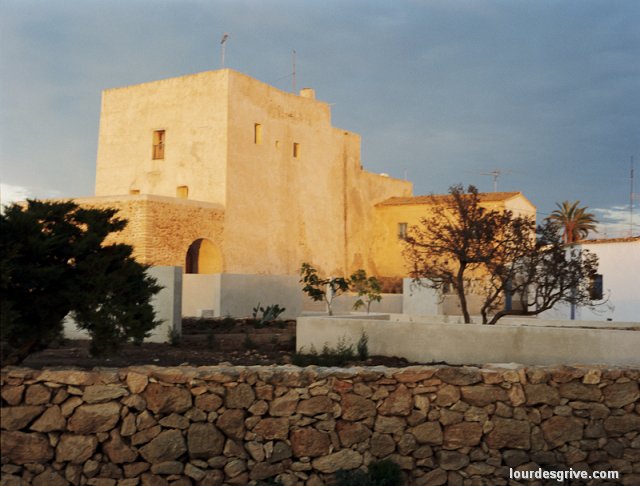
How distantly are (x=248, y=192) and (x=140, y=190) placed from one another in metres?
4.94

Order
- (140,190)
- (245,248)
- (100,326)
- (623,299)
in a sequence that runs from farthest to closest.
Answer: (140,190)
(245,248)
(623,299)
(100,326)

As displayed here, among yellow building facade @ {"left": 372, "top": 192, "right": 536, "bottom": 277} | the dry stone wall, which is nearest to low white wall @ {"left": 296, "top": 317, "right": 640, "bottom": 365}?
the dry stone wall

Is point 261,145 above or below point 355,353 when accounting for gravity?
above

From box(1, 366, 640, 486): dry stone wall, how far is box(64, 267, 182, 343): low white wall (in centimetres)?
680

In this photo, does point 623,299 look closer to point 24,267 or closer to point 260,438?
point 260,438

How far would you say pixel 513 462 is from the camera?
26.3 ft

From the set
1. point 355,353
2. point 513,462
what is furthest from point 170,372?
point 355,353

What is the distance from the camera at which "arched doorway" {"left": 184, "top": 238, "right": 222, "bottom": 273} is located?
2772 centimetres

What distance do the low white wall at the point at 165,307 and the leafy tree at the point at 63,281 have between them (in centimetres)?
601

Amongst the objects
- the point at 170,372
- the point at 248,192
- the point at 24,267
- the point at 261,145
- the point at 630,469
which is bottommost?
the point at 630,469

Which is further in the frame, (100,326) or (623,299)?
(623,299)

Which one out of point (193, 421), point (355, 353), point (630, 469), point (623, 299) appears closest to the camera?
point (193, 421)

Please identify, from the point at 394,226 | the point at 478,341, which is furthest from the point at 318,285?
the point at 394,226

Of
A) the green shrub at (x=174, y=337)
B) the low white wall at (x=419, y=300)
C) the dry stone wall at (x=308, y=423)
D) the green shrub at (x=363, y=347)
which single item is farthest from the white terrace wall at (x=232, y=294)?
the dry stone wall at (x=308, y=423)
